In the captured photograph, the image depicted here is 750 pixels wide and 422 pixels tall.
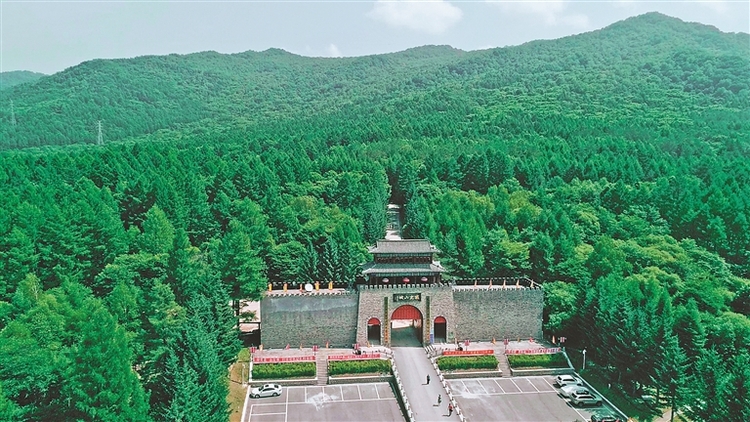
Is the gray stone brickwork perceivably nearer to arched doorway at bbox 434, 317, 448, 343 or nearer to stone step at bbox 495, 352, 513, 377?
arched doorway at bbox 434, 317, 448, 343

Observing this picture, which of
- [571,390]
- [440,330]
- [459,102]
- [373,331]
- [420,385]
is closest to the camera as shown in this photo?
[571,390]

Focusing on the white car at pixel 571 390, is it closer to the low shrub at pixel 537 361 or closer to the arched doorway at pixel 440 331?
the low shrub at pixel 537 361

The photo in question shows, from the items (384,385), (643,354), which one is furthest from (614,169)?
(384,385)

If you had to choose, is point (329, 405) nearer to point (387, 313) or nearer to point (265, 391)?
point (265, 391)

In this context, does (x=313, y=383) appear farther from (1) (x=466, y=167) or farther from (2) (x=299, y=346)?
(1) (x=466, y=167)

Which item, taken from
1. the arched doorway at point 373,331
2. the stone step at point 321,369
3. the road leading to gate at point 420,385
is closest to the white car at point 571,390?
the road leading to gate at point 420,385

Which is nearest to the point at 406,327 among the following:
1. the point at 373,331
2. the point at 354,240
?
the point at 373,331
